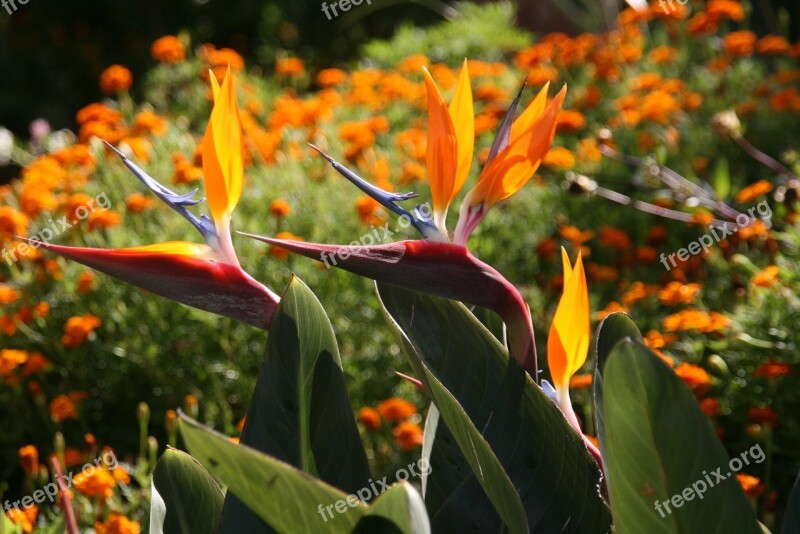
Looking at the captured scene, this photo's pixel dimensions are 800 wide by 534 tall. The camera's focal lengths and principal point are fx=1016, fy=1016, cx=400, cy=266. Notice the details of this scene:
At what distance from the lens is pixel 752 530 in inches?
41.6

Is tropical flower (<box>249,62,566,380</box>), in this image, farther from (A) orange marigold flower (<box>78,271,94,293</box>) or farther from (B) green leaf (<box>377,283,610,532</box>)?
(A) orange marigold flower (<box>78,271,94,293</box>)

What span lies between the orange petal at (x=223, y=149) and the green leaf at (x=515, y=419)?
0.79 feet

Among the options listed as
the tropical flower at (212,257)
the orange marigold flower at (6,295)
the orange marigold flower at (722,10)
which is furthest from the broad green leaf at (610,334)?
the orange marigold flower at (722,10)

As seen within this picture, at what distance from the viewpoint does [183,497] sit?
1315mm

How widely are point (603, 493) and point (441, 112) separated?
528mm

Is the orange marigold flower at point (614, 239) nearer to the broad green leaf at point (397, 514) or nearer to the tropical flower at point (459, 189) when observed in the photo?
the tropical flower at point (459, 189)

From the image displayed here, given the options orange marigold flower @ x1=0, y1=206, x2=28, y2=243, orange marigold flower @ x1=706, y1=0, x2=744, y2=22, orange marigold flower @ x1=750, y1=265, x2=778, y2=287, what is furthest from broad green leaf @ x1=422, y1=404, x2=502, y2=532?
orange marigold flower @ x1=706, y1=0, x2=744, y2=22

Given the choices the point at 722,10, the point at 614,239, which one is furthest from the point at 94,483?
the point at 722,10

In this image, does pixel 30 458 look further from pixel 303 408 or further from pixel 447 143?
pixel 447 143

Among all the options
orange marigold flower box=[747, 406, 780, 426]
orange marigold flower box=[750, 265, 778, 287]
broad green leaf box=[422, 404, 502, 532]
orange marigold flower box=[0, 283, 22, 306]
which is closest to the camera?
broad green leaf box=[422, 404, 502, 532]

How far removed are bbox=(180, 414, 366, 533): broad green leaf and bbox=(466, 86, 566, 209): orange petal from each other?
0.37 metres

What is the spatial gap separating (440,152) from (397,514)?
0.39 meters

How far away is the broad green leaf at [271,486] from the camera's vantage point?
984 mm

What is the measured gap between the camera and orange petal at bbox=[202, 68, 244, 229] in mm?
1116
